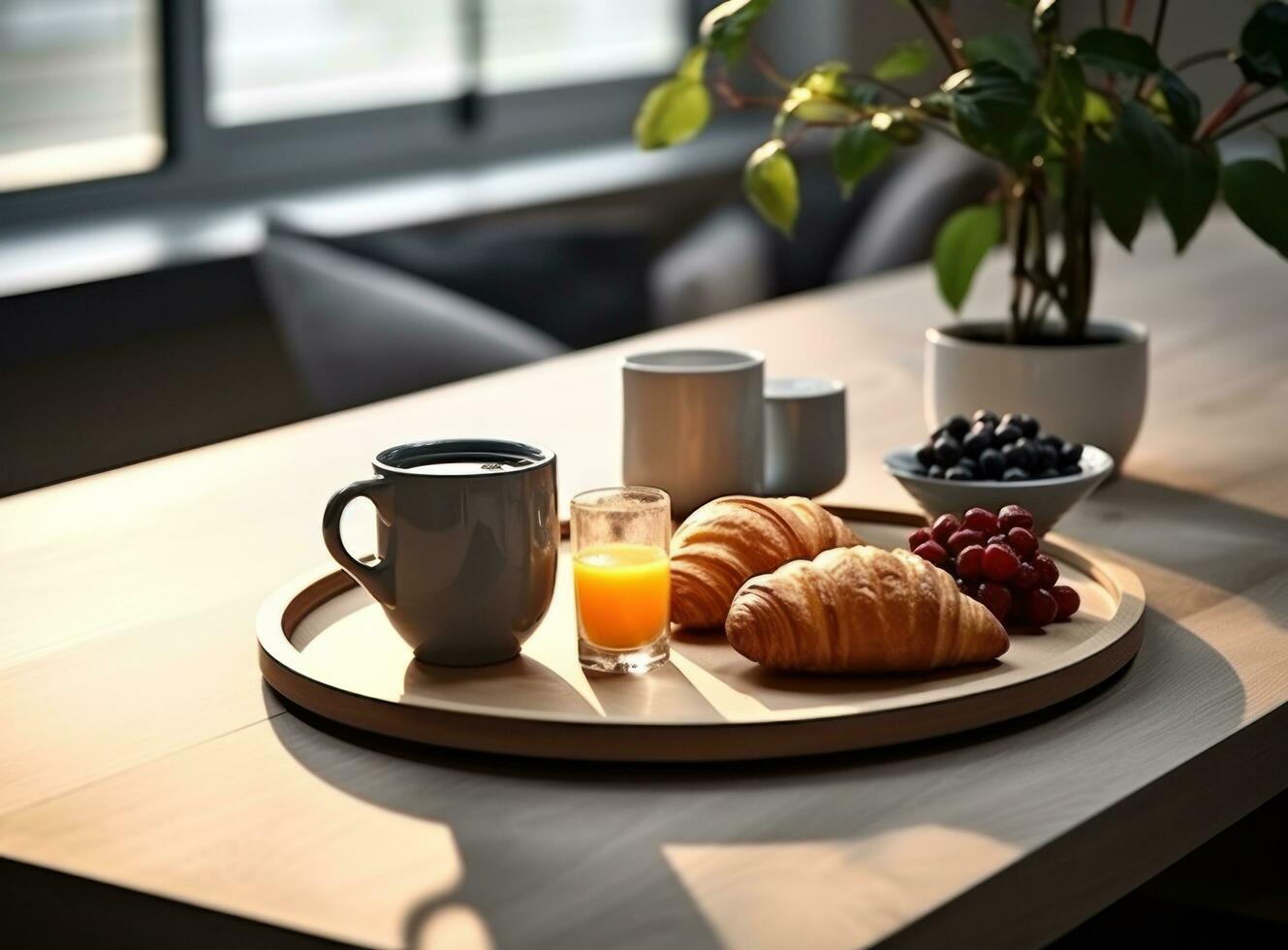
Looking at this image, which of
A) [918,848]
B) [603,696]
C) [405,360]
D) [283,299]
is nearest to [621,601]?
[603,696]

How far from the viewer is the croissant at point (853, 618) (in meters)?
0.94

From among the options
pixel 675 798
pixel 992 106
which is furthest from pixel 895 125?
pixel 675 798

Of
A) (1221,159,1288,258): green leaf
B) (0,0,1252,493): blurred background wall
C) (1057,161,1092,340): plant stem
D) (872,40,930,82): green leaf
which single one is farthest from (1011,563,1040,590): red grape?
(0,0,1252,493): blurred background wall

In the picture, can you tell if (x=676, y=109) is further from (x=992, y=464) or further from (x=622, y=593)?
(x=622, y=593)

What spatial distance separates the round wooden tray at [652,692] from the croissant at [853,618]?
0.05 ft

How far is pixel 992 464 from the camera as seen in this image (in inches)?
48.2

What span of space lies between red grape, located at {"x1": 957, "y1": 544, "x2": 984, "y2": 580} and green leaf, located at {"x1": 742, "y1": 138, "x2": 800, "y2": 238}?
392 mm

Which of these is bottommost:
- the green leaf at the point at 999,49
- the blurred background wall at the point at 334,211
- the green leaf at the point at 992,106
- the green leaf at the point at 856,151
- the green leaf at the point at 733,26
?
the blurred background wall at the point at 334,211

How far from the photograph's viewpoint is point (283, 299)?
2.41m

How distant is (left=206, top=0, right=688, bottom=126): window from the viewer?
132 inches

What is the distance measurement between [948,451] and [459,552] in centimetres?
43

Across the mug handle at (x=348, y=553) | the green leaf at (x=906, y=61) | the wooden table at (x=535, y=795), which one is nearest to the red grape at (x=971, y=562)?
the wooden table at (x=535, y=795)

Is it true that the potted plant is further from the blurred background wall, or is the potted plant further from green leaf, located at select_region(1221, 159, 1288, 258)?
the blurred background wall

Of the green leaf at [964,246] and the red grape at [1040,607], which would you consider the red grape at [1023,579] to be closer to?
the red grape at [1040,607]
